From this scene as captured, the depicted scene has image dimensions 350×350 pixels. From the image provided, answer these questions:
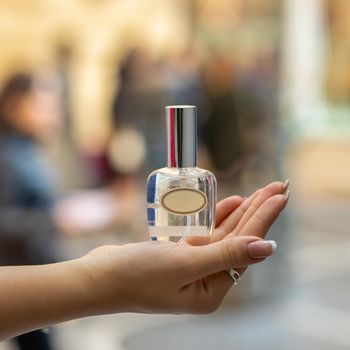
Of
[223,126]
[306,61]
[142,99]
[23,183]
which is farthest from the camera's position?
[306,61]

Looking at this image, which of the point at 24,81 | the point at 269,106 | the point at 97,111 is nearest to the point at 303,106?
the point at 97,111

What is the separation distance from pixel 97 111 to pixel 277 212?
6.14m

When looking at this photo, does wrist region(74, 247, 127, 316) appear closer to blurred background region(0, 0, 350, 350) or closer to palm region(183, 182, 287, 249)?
palm region(183, 182, 287, 249)

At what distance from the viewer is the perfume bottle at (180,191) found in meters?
0.85

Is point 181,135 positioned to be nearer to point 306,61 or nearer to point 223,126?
point 223,126

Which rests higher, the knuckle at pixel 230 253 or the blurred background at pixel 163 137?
the blurred background at pixel 163 137

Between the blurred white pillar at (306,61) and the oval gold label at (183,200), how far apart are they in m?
6.55

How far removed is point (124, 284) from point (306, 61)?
7.07 m

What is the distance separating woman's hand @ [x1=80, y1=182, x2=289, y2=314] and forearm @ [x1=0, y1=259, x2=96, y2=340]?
1cm

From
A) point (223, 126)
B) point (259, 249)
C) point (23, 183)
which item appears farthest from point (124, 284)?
point (223, 126)

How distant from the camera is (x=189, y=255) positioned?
79 centimetres

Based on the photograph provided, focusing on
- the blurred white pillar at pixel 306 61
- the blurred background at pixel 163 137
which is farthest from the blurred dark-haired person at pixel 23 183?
the blurred white pillar at pixel 306 61

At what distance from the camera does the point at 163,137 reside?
3281 mm

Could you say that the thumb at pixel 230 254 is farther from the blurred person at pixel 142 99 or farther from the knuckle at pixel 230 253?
the blurred person at pixel 142 99
